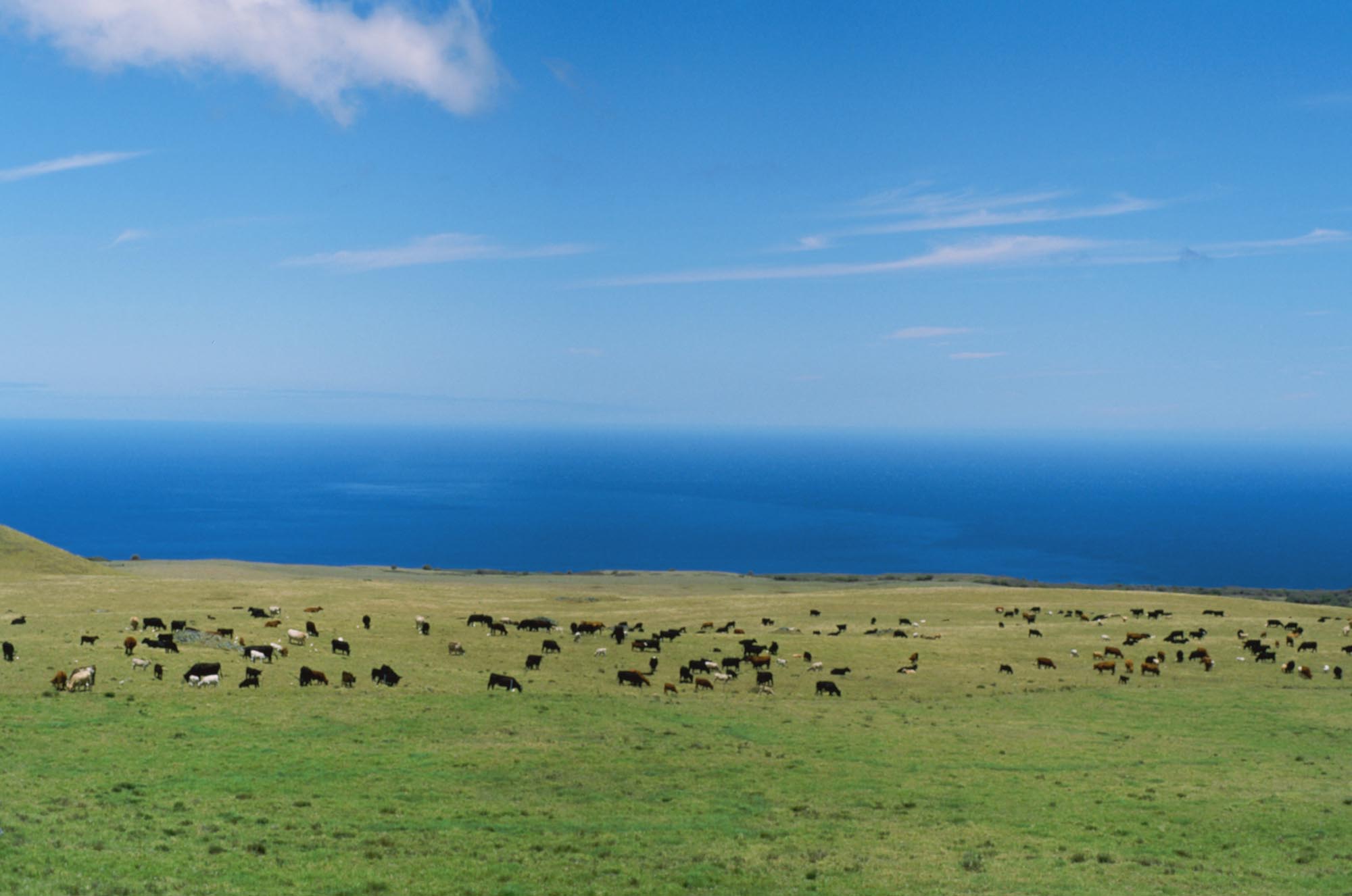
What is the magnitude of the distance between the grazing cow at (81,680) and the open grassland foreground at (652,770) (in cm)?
61

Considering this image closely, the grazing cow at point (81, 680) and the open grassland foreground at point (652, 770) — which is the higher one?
the grazing cow at point (81, 680)

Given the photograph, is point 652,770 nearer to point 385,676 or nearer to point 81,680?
point 385,676

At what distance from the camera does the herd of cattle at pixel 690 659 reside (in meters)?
37.7

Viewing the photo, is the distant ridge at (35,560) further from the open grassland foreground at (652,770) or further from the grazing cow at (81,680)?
the grazing cow at (81,680)

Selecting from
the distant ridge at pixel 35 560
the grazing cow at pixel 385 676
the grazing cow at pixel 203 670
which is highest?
the distant ridge at pixel 35 560

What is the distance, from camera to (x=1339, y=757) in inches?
1257

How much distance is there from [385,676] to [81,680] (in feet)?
35.4

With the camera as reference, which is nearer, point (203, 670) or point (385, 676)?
point (203, 670)

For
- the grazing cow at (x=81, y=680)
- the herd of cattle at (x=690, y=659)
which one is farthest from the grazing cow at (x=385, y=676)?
the grazing cow at (x=81, y=680)

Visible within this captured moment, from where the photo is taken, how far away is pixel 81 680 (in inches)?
1302

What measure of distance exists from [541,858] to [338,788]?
761cm

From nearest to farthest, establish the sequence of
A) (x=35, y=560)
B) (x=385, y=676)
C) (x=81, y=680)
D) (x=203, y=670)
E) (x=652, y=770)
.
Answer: (x=652, y=770)
(x=81, y=680)
(x=203, y=670)
(x=385, y=676)
(x=35, y=560)

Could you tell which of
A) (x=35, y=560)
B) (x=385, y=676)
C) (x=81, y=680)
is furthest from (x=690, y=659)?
(x=35, y=560)

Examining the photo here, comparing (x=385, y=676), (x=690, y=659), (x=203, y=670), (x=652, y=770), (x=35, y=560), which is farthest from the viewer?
(x=35, y=560)
